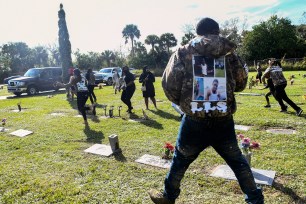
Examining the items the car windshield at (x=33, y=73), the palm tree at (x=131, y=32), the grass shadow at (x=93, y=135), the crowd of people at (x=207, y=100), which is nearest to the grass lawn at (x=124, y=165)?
the grass shadow at (x=93, y=135)

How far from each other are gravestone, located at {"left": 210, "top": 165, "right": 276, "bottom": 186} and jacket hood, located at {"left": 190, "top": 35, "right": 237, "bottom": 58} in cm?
214

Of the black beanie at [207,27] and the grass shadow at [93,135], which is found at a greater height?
the black beanie at [207,27]

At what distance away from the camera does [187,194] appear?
3566mm

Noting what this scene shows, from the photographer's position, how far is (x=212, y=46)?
2420mm

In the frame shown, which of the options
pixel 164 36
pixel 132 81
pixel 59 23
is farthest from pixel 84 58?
pixel 132 81

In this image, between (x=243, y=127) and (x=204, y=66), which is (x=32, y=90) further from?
(x=204, y=66)

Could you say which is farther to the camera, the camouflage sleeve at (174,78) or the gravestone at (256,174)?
the gravestone at (256,174)

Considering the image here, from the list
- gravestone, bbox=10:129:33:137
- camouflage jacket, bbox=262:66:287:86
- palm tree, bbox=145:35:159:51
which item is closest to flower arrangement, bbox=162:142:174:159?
gravestone, bbox=10:129:33:137

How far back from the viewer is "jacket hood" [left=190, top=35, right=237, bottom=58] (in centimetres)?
242

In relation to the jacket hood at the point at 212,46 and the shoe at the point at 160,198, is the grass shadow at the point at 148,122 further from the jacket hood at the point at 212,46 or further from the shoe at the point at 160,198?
the jacket hood at the point at 212,46

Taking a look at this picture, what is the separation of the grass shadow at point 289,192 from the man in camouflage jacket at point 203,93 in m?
1.02

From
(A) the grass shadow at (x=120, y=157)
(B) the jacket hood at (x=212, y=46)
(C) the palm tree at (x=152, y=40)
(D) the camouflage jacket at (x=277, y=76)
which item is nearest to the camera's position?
(B) the jacket hood at (x=212, y=46)

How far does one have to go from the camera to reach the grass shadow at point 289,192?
3.23m

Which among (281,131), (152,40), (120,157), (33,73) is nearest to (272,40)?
(152,40)
